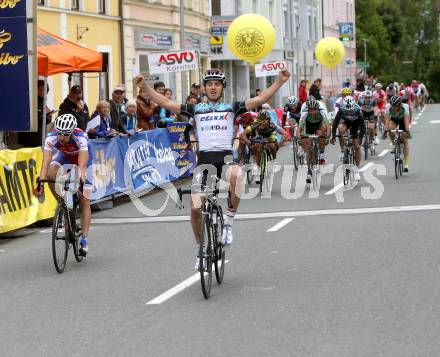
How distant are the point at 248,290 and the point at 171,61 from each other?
54.5 ft

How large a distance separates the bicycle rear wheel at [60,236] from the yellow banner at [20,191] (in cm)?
279

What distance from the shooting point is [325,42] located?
4066cm

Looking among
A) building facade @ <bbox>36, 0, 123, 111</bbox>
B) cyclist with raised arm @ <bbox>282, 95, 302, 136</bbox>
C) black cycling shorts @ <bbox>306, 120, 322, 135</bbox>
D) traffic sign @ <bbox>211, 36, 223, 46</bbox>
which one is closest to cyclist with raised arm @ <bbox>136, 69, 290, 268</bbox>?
black cycling shorts @ <bbox>306, 120, 322, 135</bbox>

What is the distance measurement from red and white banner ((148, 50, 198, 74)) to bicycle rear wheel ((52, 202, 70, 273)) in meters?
14.5

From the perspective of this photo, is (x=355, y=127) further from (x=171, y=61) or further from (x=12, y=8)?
(x=12, y=8)

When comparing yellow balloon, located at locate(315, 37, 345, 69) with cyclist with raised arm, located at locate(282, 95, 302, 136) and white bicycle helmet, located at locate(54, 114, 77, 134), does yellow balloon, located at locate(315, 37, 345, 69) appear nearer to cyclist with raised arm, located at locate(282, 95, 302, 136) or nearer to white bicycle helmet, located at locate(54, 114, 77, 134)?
cyclist with raised arm, located at locate(282, 95, 302, 136)

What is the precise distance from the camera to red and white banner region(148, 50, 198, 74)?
2533 cm

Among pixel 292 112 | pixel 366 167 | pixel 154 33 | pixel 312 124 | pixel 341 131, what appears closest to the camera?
Result: pixel 312 124

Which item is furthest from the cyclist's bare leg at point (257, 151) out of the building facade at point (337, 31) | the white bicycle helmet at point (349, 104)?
the building facade at point (337, 31)

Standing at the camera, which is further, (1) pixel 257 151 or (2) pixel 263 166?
(1) pixel 257 151

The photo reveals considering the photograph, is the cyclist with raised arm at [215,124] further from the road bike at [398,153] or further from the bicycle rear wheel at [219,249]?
the road bike at [398,153]

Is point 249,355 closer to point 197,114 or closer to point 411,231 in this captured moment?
point 197,114

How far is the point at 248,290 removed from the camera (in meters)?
9.32

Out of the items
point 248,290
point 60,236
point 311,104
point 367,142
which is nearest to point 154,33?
point 367,142
